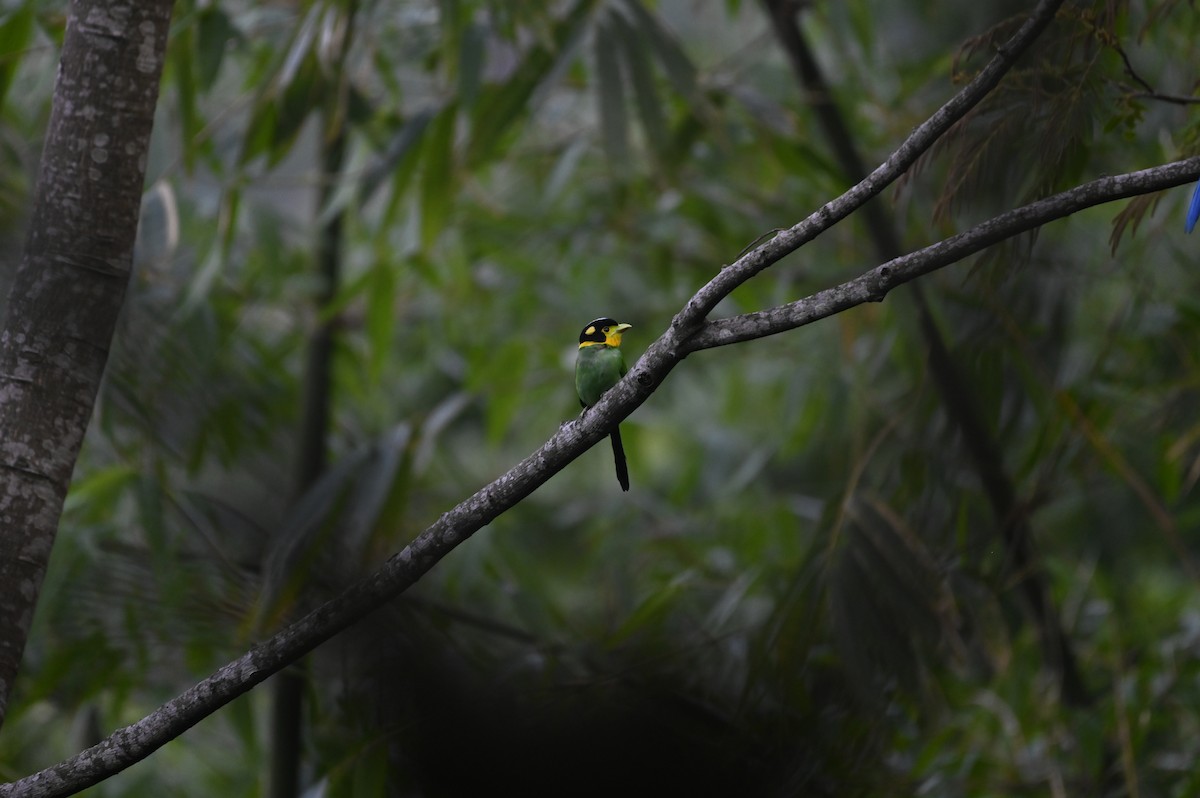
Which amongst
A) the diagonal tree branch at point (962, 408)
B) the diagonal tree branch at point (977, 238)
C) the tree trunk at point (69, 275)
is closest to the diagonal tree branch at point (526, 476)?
the diagonal tree branch at point (977, 238)

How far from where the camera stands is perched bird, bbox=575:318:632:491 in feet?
6.93

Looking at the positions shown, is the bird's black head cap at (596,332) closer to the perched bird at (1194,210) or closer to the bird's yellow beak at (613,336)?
the bird's yellow beak at (613,336)

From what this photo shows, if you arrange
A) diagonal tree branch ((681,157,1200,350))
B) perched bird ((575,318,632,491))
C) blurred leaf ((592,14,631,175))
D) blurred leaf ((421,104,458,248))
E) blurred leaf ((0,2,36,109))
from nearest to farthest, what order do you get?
diagonal tree branch ((681,157,1200,350)) < perched bird ((575,318,632,491)) < blurred leaf ((0,2,36,109)) < blurred leaf ((592,14,631,175)) < blurred leaf ((421,104,458,248))

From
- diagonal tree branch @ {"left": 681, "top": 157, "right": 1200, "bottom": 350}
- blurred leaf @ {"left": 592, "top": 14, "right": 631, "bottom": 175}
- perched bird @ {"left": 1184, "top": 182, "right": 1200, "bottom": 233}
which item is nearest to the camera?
diagonal tree branch @ {"left": 681, "top": 157, "right": 1200, "bottom": 350}

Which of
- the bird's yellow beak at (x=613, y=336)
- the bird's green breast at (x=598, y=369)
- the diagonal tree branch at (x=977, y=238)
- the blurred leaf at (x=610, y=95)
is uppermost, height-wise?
the blurred leaf at (x=610, y=95)

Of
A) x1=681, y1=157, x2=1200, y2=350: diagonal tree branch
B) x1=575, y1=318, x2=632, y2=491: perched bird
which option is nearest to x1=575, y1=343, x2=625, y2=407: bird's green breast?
x1=575, y1=318, x2=632, y2=491: perched bird

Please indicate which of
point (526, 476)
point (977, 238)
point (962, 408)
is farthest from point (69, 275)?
point (962, 408)

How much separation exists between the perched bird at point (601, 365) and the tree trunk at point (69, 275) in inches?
34.1

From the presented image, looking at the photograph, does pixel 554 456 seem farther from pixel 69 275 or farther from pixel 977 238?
pixel 69 275

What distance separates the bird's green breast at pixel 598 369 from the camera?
6.93 feet

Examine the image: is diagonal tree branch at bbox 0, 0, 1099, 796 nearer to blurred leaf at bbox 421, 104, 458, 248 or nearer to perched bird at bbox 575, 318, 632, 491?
perched bird at bbox 575, 318, 632, 491

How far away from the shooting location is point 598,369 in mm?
2121

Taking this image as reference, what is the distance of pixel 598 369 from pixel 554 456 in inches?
29.6

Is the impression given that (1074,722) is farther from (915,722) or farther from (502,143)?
Result: (502,143)
